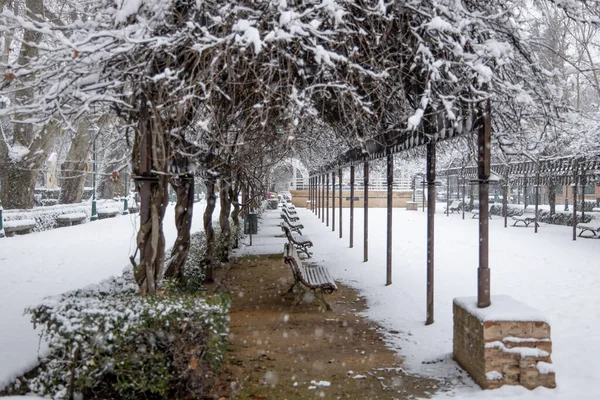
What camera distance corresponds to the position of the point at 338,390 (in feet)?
15.5

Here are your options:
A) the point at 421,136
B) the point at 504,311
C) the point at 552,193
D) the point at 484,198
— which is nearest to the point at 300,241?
the point at 421,136

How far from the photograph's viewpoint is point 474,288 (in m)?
9.35

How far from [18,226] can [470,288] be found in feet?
52.6

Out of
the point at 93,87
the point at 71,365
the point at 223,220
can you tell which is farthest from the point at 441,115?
the point at 223,220

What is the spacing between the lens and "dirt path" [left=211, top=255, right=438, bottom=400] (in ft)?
15.5

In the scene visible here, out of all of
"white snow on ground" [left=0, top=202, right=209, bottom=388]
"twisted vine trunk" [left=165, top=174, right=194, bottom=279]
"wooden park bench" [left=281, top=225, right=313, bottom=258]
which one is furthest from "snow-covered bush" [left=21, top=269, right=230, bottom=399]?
"wooden park bench" [left=281, top=225, right=313, bottom=258]

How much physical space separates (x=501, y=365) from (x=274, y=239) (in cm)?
1326

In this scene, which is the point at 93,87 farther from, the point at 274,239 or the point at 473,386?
the point at 274,239

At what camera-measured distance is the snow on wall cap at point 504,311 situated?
4.56 metres

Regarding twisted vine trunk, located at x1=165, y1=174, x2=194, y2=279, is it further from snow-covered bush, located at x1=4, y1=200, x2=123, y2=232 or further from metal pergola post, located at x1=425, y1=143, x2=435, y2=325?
snow-covered bush, located at x1=4, y1=200, x2=123, y2=232

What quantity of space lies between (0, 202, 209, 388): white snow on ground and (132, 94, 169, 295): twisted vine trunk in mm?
391

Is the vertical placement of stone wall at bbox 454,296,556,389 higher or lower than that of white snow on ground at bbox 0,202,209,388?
higher

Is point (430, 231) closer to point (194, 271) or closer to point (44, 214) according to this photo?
point (194, 271)

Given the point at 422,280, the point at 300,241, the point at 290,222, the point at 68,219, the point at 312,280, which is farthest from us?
the point at 68,219
